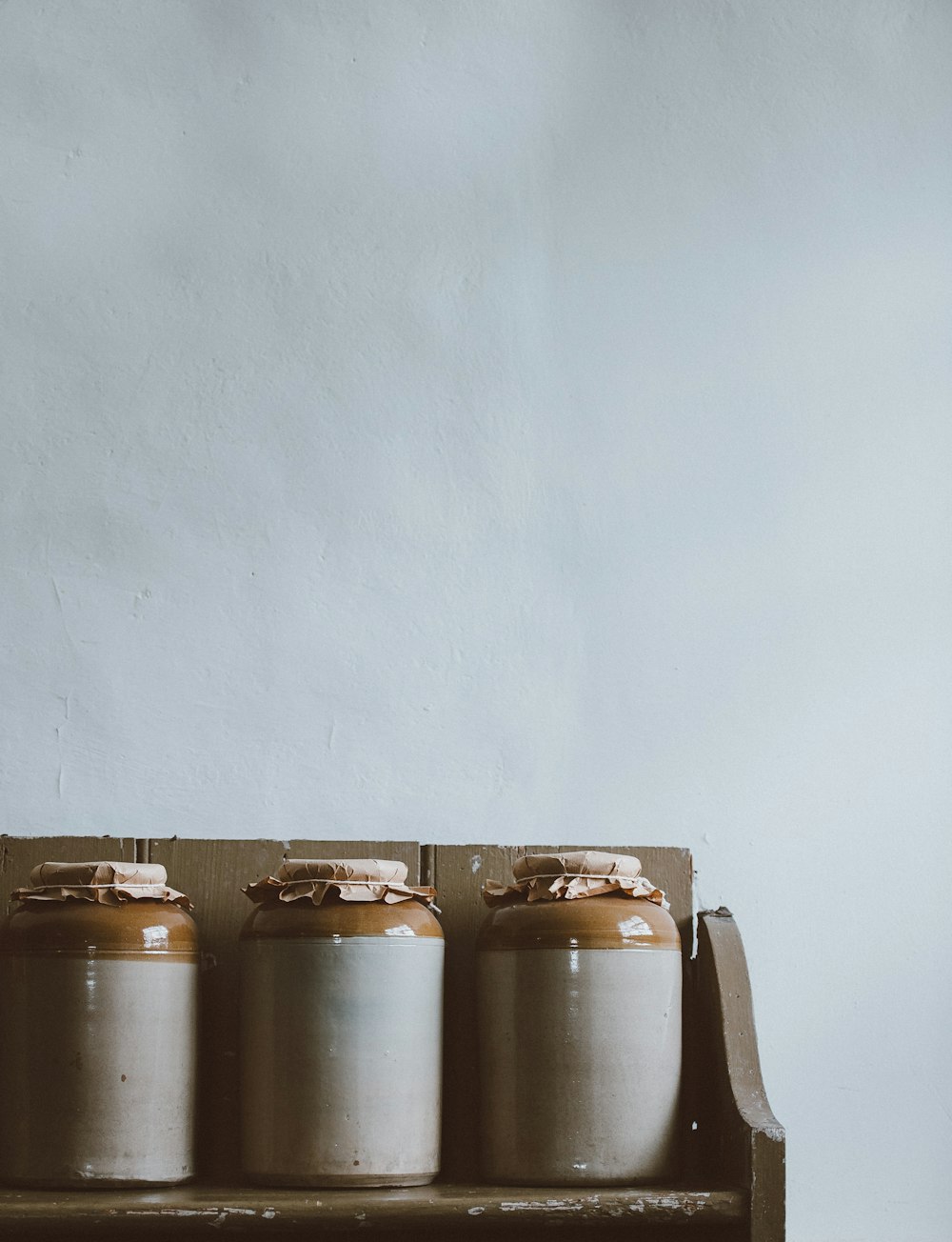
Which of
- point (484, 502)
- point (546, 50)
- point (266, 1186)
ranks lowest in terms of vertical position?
point (266, 1186)

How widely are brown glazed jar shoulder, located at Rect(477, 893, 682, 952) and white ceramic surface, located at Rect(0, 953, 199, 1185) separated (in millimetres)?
272

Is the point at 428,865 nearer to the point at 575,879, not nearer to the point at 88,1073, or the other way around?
the point at 575,879

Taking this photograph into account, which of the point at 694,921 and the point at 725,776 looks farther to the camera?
the point at 725,776

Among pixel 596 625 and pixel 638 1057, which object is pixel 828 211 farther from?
pixel 638 1057

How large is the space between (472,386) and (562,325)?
14 cm

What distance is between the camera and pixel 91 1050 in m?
0.97

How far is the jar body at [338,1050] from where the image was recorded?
3.22ft

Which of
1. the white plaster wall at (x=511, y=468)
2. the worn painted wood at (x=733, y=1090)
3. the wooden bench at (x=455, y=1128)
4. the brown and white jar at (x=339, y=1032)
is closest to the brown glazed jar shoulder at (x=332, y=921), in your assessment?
the brown and white jar at (x=339, y=1032)

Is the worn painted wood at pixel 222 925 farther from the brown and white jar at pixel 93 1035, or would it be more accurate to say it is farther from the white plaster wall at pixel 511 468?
the white plaster wall at pixel 511 468

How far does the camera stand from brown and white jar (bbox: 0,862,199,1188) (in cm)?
97

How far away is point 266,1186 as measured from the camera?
3.26 feet

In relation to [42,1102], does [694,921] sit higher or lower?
higher

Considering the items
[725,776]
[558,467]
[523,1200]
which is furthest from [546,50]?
[523,1200]

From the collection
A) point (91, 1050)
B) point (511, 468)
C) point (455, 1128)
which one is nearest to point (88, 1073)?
point (91, 1050)
